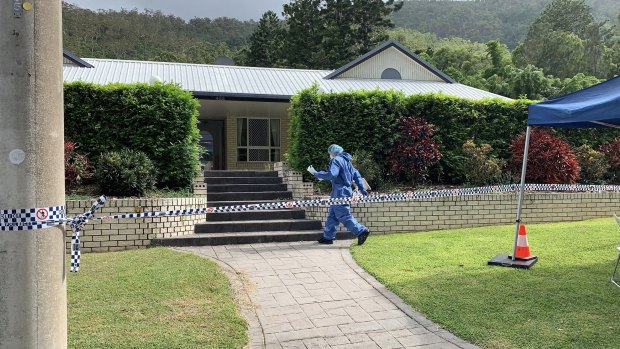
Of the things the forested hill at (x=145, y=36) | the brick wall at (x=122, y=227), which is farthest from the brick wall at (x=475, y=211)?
the forested hill at (x=145, y=36)

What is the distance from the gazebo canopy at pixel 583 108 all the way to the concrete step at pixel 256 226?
4463 mm

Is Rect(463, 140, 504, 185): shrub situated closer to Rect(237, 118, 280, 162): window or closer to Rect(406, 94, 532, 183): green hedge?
Rect(406, 94, 532, 183): green hedge

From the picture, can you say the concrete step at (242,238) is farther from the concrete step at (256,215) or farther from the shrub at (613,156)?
the shrub at (613,156)

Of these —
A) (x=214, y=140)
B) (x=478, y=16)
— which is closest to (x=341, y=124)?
(x=214, y=140)

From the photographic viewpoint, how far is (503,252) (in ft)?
24.0

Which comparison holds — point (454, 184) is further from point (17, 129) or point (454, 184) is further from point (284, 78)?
point (17, 129)

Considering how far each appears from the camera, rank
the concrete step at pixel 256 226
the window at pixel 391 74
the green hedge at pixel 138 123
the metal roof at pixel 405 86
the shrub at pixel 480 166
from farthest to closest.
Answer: the window at pixel 391 74 → the metal roof at pixel 405 86 → the shrub at pixel 480 166 → the green hedge at pixel 138 123 → the concrete step at pixel 256 226

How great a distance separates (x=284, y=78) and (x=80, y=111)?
894 centimetres

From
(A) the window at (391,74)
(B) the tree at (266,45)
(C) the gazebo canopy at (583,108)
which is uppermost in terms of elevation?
(B) the tree at (266,45)

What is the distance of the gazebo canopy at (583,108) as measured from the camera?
17.9 feet

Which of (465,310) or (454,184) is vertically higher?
(454,184)

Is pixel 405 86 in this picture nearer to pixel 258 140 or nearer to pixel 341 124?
pixel 258 140

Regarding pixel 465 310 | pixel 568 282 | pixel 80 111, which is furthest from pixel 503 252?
pixel 80 111

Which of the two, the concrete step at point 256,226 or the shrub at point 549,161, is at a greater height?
the shrub at point 549,161
